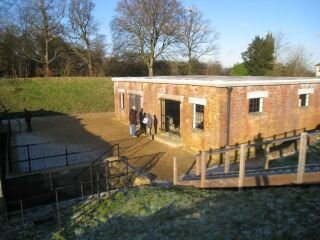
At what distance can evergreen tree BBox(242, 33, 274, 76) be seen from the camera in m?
38.5

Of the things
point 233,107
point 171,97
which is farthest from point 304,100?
point 171,97

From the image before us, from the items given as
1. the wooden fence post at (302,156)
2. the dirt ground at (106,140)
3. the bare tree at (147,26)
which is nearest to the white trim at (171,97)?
the dirt ground at (106,140)

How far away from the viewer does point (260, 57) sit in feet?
126

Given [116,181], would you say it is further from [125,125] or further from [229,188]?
[125,125]

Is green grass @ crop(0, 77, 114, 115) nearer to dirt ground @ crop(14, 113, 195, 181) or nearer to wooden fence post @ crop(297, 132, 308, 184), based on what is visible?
dirt ground @ crop(14, 113, 195, 181)

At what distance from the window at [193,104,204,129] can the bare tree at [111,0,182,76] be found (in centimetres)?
2523

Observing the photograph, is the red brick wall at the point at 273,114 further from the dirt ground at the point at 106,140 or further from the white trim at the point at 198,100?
the dirt ground at the point at 106,140

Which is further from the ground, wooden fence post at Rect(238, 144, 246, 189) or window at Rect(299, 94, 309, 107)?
window at Rect(299, 94, 309, 107)

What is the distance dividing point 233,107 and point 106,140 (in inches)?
276

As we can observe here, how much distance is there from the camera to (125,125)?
1927 cm

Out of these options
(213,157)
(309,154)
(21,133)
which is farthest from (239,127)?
(21,133)

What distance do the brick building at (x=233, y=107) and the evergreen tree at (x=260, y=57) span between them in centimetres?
2407

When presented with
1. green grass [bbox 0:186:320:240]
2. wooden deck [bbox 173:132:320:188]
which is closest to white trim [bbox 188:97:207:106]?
wooden deck [bbox 173:132:320:188]

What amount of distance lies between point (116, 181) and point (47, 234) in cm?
383
